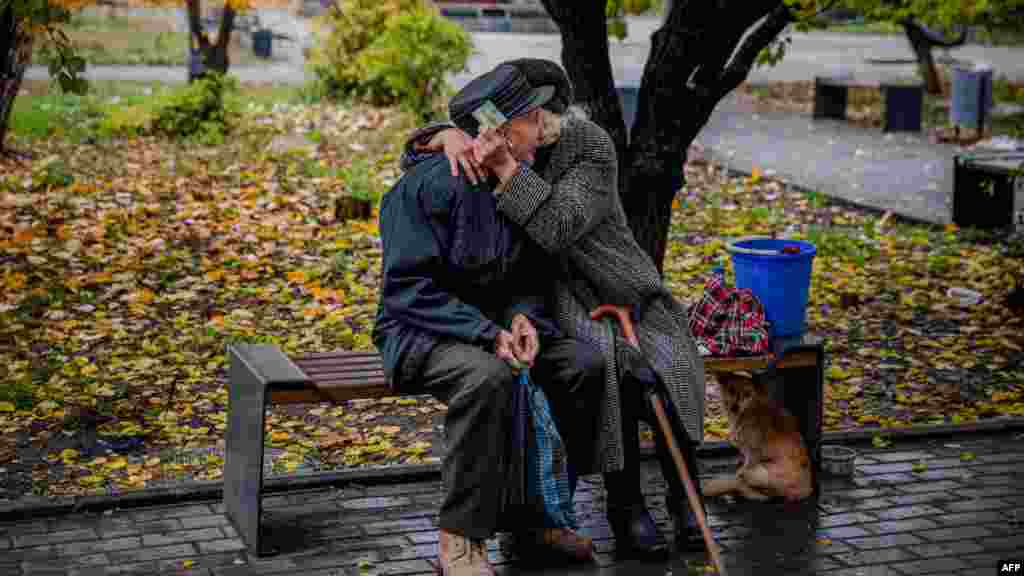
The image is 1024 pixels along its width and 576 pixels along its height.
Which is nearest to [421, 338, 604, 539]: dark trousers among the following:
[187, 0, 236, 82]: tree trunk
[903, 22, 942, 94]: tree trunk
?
[187, 0, 236, 82]: tree trunk

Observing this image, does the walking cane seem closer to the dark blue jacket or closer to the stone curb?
the dark blue jacket

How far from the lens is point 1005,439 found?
21.2 feet

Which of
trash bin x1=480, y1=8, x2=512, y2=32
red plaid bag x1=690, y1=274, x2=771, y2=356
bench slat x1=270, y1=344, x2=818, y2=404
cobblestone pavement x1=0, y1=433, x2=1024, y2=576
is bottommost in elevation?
cobblestone pavement x1=0, y1=433, x2=1024, y2=576

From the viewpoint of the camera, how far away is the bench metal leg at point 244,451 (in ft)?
16.5

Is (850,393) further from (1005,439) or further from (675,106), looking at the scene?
(675,106)

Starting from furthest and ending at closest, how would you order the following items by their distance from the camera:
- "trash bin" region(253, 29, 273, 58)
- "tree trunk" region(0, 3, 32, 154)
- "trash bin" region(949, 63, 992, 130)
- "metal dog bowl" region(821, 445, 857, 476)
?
"trash bin" region(253, 29, 273, 58) < "trash bin" region(949, 63, 992, 130) < "tree trunk" region(0, 3, 32, 154) < "metal dog bowl" region(821, 445, 857, 476)

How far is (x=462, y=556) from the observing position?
15.7 feet

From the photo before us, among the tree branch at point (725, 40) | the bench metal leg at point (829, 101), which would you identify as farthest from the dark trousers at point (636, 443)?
the bench metal leg at point (829, 101)

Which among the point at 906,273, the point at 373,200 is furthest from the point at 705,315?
the point at 373,200

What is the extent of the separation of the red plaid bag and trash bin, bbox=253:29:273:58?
2511cm

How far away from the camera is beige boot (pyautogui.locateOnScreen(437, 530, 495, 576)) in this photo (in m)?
4.77

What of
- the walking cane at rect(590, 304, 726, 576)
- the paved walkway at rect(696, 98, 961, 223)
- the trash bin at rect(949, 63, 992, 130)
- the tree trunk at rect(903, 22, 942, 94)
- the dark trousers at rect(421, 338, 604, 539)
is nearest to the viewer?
the dark trousers at rect(421, 338, 604, 539)

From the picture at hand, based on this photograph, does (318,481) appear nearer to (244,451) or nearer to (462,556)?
(244,451)

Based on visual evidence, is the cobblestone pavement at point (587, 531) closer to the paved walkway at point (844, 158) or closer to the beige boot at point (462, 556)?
the beige boot at point (462, 556)
